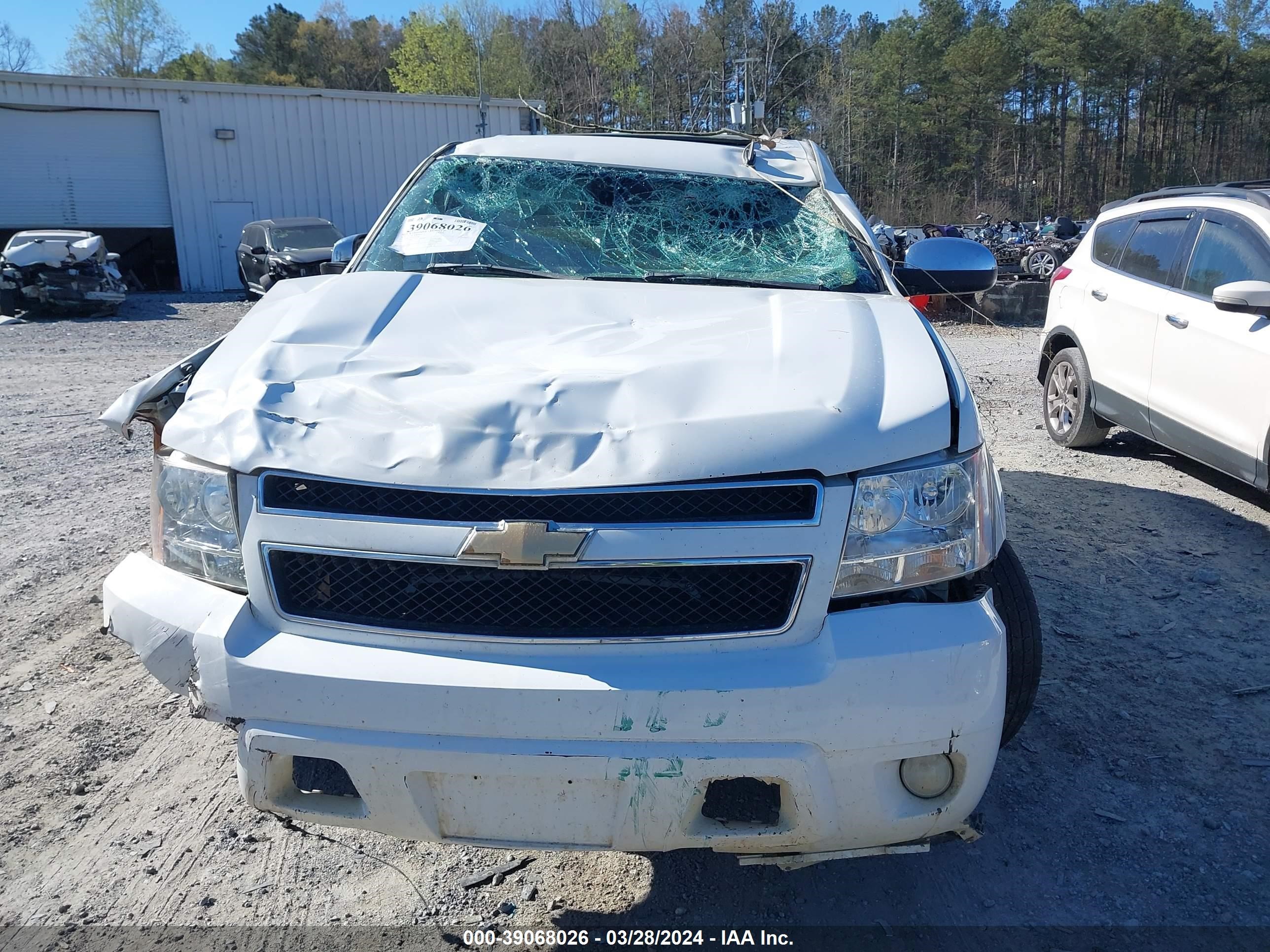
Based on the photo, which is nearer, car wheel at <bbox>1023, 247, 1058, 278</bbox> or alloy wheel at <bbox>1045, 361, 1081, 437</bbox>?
alloy wheel at <bbox>1045, 361, 1081, 437</bbox>

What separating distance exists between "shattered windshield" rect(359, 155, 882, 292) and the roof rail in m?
3.05

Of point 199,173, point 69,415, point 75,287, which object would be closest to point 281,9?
point 199,173

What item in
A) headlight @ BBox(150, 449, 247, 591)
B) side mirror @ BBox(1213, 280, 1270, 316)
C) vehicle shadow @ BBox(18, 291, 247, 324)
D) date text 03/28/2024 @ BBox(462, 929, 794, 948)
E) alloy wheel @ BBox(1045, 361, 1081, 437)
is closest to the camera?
headlight @ BBox(150, 449, 247, 591)

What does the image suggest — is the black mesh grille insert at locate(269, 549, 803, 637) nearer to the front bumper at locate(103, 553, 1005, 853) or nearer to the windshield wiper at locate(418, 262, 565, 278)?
the front bumper at locate(103, 553, 1005, 853)

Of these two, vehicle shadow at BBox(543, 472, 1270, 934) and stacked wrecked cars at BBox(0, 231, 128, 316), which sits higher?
stacked wrecked cars at BBox(0, 231, 128, 316)

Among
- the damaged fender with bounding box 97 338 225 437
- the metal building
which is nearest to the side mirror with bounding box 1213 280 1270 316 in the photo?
the damaged fender with bounding box 97 338 225 437

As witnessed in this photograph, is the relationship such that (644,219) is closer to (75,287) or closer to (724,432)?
(724,432)

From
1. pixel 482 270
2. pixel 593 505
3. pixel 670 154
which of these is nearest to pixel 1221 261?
pixel 670 154

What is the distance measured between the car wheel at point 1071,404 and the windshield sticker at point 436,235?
4.67 m

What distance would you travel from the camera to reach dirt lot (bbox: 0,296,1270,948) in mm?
2330

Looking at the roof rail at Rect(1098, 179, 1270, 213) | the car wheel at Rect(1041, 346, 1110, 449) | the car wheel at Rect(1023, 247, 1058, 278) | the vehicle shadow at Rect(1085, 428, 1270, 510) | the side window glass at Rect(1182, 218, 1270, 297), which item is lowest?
the vehicle shadow at Rect(1085, 428, 1270, 510)

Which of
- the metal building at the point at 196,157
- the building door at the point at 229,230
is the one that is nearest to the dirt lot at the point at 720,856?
the metal building at the point at 196,157

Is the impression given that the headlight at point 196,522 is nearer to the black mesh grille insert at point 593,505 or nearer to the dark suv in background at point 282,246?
the black mesh grille insert at point 593,505

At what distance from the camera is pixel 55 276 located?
17.0 meters
